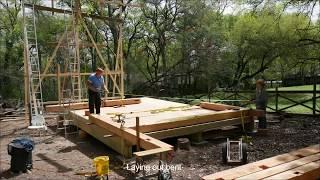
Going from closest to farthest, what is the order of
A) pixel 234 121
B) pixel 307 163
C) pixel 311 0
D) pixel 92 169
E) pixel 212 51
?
pixel 307 163 → pixel 92 169 → pixel 234 121 → pixel 311 0 → pixel 212 51

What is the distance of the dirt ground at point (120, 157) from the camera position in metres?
6.73

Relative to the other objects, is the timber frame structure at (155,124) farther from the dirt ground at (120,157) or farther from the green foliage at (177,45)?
the green foliage at (177,45)

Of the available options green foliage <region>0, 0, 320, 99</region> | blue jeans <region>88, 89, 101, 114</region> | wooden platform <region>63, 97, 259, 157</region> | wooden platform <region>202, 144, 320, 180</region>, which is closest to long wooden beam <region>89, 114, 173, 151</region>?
wooden platform <region>63, 97, 259, 157</region>

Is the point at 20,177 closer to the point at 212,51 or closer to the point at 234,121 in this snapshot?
the point at 234,121

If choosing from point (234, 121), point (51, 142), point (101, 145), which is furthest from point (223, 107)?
point (51, 142)

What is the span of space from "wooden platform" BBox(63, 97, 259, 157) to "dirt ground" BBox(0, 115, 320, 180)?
Result: 37cm

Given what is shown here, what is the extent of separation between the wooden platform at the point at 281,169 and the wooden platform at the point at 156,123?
4.84 ft

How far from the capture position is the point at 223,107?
10.9m

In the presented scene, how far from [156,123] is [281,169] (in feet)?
12.4

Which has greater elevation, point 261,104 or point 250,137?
point 261,104

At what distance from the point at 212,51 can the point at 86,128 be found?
59.1 feet

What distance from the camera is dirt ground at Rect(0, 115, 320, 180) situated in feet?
22.1

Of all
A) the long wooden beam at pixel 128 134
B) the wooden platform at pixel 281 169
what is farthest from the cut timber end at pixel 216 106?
the wooden platform at pixel 281 169

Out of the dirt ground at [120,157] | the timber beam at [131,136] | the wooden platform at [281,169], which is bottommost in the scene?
the dirt ground at [120,157]
